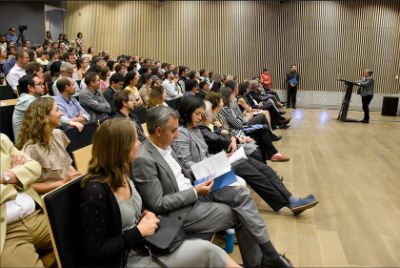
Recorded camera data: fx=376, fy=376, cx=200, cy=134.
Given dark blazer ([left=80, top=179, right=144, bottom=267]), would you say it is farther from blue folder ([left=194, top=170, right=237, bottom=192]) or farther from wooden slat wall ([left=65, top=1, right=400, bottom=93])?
wooden slat wall ([left=65, top=1, right=400, bottom=93])

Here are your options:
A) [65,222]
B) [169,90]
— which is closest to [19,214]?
[65,222]

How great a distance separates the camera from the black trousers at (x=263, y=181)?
3.33m

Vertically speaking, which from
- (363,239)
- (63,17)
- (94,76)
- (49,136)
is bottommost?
(363,239)

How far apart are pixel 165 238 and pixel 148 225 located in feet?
0.34

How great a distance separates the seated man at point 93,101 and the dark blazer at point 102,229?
3.16m

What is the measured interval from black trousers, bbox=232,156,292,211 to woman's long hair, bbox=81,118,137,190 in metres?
1.64

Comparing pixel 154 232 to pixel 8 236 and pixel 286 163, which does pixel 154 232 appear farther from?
pixel 286 163

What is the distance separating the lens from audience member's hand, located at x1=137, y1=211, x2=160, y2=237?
70.2 inches

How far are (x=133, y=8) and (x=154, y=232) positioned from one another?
12526 mm

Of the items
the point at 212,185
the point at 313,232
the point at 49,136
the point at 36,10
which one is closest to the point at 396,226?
the point at 313,232

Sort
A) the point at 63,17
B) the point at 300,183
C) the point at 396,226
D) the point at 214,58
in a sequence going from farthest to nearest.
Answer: the point at 63,17
the point at 214,58
the point at 300,183
the point at 396,226

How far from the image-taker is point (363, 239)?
10.5ft

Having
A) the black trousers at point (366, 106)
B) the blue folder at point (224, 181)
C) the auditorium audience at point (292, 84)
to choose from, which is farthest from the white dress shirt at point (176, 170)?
the auditorium audience at point (292, 84)

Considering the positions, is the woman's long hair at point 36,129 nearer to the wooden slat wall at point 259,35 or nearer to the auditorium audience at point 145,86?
the auditorium audience at point 145,86
